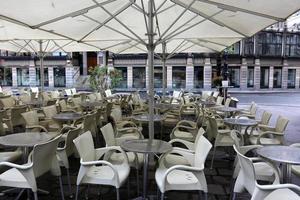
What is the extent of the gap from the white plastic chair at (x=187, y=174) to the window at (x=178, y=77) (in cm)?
2666

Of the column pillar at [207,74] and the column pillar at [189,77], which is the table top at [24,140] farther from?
the column pillar at [207,74]

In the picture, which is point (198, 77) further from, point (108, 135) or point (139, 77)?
point (108, 135)

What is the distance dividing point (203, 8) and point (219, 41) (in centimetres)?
425

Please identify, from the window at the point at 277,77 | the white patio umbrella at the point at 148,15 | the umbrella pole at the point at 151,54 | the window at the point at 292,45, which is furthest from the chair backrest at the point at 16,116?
the window at the point at 292,45

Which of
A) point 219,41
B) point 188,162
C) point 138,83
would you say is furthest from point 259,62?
point 188,162

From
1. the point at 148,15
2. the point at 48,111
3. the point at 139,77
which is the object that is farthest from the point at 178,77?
the point at 148,15

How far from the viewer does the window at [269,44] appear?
109 feet

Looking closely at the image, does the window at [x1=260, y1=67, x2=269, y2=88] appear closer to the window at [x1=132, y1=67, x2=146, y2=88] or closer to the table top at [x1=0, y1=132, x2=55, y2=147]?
the window at [x1=132, y1=67, x2=146, y2=88]

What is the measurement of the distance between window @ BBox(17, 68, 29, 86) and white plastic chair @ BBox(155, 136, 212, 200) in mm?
29467

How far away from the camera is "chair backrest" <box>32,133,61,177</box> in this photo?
11.1ft

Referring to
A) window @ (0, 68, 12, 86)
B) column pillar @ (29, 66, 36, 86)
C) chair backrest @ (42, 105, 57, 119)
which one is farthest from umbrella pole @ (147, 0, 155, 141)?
window @ (0, 68, 12, 86)

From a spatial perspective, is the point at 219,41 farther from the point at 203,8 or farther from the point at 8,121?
the point at 8,121

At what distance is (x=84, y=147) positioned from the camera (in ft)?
12.3

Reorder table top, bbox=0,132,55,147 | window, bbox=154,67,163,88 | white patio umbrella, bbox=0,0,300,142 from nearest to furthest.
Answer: table top, bbox=0,132,55,147 → white patio umbrella, bbox=0,0,300,142 → window, bbox=154,67,163,88
